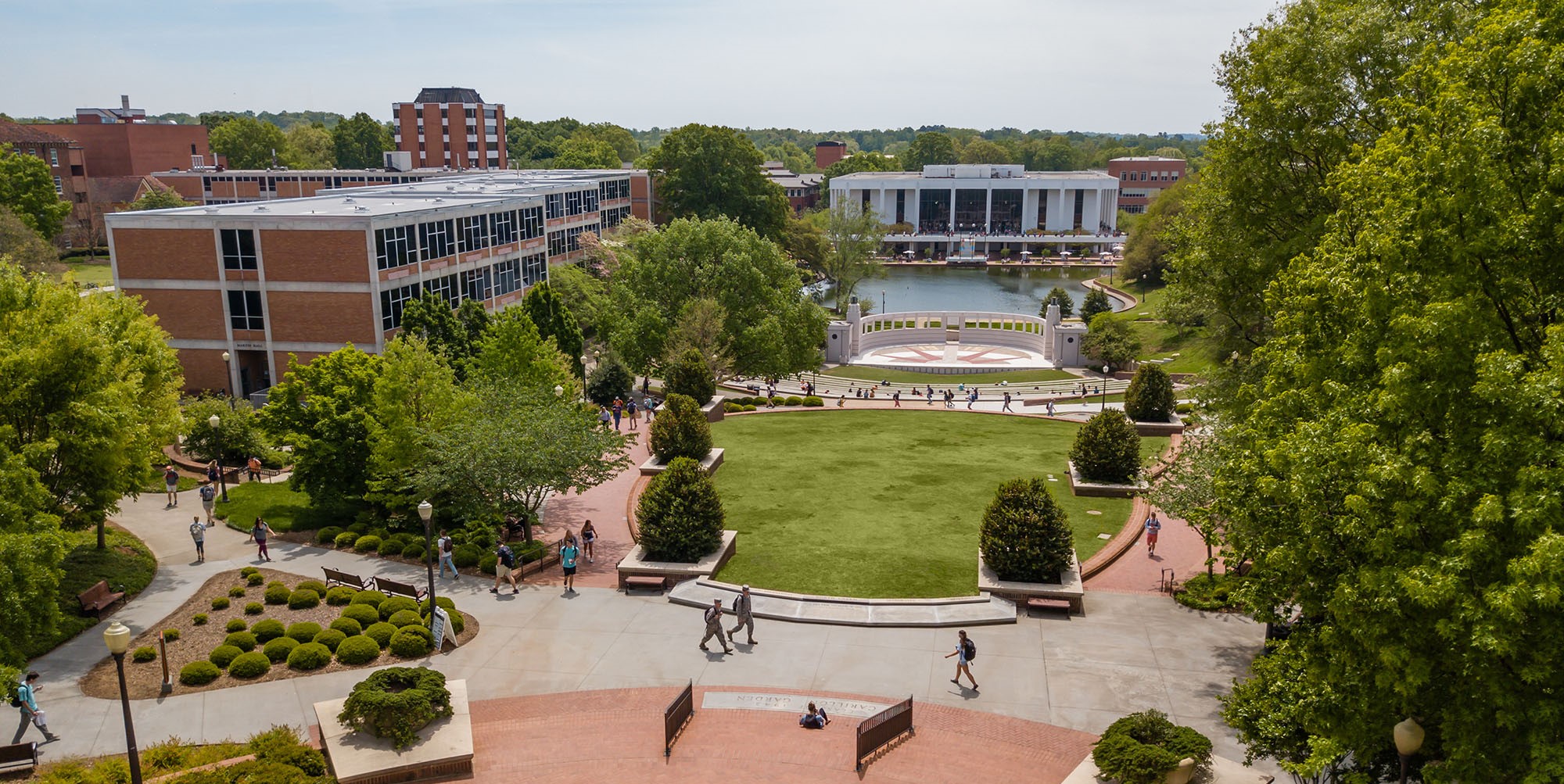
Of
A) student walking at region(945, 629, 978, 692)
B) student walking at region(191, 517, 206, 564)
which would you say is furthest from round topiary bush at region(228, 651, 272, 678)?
student walking at region(945, 629, 978, 692)

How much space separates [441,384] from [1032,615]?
18.0 m

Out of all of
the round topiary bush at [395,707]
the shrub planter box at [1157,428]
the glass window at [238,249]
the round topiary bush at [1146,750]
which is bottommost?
the shrub planter box at [1157,428]

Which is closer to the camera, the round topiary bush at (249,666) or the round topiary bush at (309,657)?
the round topiary bush at (249,666)

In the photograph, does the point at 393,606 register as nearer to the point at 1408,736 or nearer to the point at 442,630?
the point at 442,630

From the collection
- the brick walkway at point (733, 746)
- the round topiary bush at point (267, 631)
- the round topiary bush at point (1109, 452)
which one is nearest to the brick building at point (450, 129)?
the round topiary bush at point (1109, 452)

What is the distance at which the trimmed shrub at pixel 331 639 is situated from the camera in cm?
2294

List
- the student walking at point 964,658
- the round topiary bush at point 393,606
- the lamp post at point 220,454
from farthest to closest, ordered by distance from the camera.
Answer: the lamp post at point 220,454 < the round topiary bush at point 393,606 < the student walking at point 964,658

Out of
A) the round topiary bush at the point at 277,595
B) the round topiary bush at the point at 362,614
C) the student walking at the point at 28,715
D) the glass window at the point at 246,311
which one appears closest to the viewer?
the student walking at the point at 28,715

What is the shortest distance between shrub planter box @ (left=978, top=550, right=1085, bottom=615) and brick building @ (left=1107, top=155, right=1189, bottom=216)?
530 feet

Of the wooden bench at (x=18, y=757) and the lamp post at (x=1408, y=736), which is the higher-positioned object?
the lamp post at (x=1408, y=736)

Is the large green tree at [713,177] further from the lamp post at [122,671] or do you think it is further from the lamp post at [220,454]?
the lamp post at [122,671]

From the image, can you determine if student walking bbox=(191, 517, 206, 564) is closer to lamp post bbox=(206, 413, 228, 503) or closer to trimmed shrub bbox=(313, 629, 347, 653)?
lamp post bbox=(206, 413, 228, 503)

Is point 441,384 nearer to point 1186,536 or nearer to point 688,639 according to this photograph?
point 688,639

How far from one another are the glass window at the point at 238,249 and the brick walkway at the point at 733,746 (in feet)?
115
